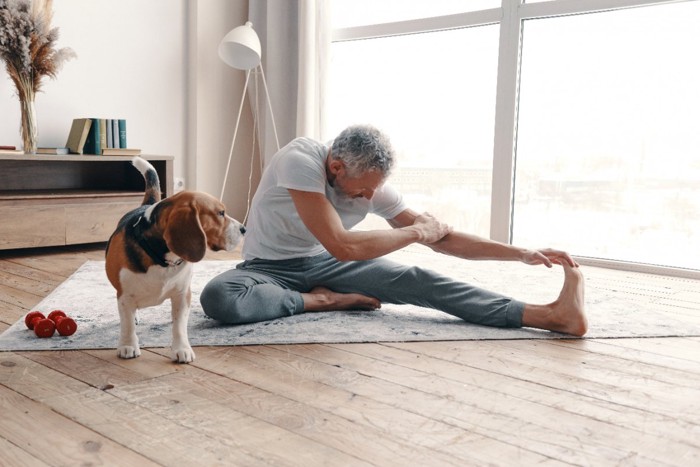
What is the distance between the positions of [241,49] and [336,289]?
244cm

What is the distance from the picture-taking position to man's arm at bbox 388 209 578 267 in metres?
1.94

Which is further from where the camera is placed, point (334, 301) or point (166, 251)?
point (334, 301)

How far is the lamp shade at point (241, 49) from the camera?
157 inches

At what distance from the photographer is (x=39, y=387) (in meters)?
1.45

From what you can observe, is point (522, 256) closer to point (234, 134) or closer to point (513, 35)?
point (513, 35)

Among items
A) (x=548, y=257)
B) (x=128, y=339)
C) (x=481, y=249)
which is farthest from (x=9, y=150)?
(x=548, y=257)

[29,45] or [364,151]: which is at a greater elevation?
[29,45]

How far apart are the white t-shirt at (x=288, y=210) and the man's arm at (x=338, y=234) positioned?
0.34 feet

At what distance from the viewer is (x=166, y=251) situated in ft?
5.14

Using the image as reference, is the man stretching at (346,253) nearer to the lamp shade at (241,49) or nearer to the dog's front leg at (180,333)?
the dog's front leg at (180,333)

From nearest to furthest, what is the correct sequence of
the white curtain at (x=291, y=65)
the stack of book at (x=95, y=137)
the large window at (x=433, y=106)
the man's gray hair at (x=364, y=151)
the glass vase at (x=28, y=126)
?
the man's gray hair at (x=364, y=151)
the glass vase at (x=28, y=126)
the stack of book at (x=95, y=137)
the large window at (x=433, y=106)
the white curtain at (x=291, y=65)

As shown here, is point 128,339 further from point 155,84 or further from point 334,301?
point 155,84

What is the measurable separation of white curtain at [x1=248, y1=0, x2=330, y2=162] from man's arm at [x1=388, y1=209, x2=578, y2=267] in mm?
2174

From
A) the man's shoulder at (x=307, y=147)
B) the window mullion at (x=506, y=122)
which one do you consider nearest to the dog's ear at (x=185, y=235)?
the man's shoulder at (x=307, y=147)
